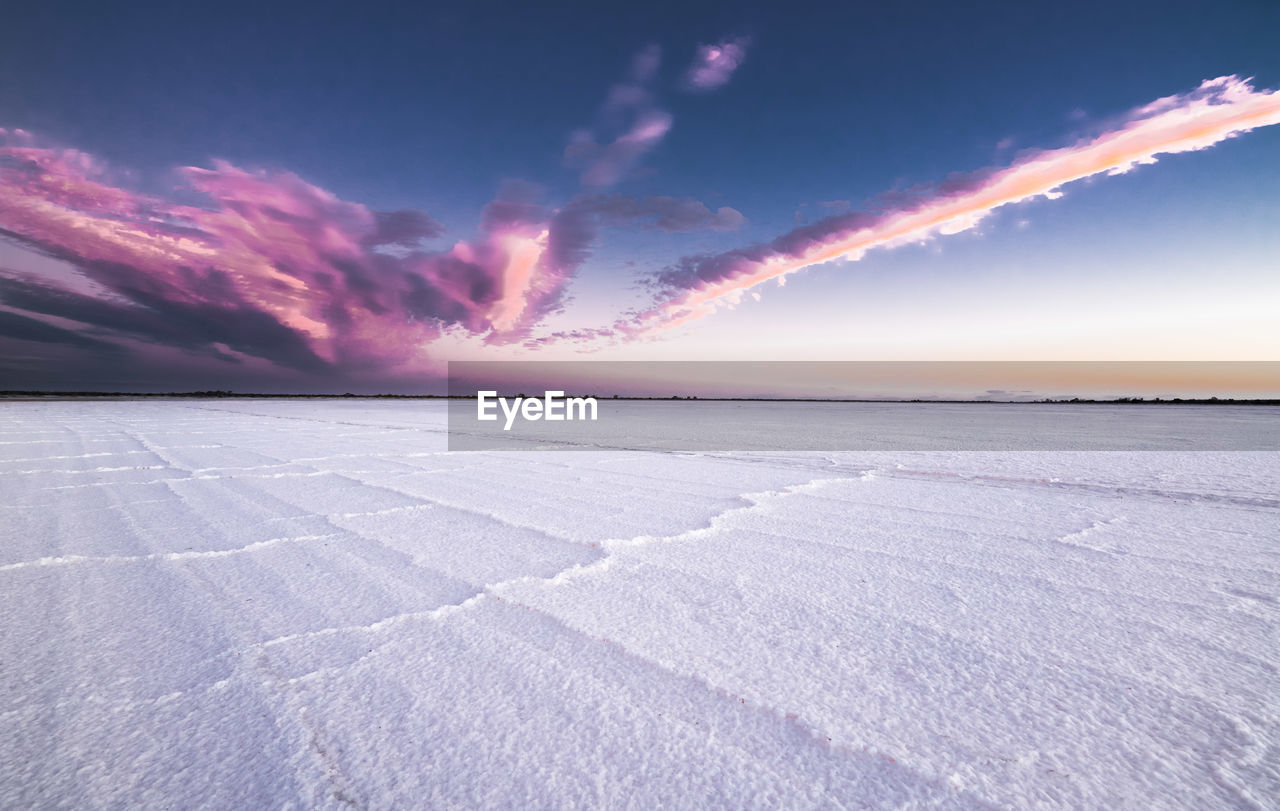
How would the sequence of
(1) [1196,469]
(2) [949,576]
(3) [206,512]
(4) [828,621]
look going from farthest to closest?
1. (1) [1196,469]
2. (3) [206,512]
3. (2) [949,576]
4. (4) [828,621]

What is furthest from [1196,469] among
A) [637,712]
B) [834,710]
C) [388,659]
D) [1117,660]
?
[388,659]

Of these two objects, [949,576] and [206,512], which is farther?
[206,512]

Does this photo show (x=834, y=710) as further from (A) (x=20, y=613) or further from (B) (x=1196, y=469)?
(B) (x=1196, y=469)

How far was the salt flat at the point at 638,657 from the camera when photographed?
1161 mm

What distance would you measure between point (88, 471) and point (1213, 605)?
8.21 meters

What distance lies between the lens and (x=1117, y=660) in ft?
5.37

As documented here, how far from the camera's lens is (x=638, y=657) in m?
1.66

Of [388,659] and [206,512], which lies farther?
[206,512]

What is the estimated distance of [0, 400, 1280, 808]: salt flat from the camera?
1161 millimetres

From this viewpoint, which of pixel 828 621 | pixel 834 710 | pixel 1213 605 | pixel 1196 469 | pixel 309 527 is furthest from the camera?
pixel 1196 469

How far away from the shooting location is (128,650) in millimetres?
1690

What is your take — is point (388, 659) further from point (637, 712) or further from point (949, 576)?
point (949, 576)

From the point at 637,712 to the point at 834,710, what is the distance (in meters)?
0.51

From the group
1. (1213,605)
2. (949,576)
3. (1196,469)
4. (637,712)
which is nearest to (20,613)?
(637,712)
